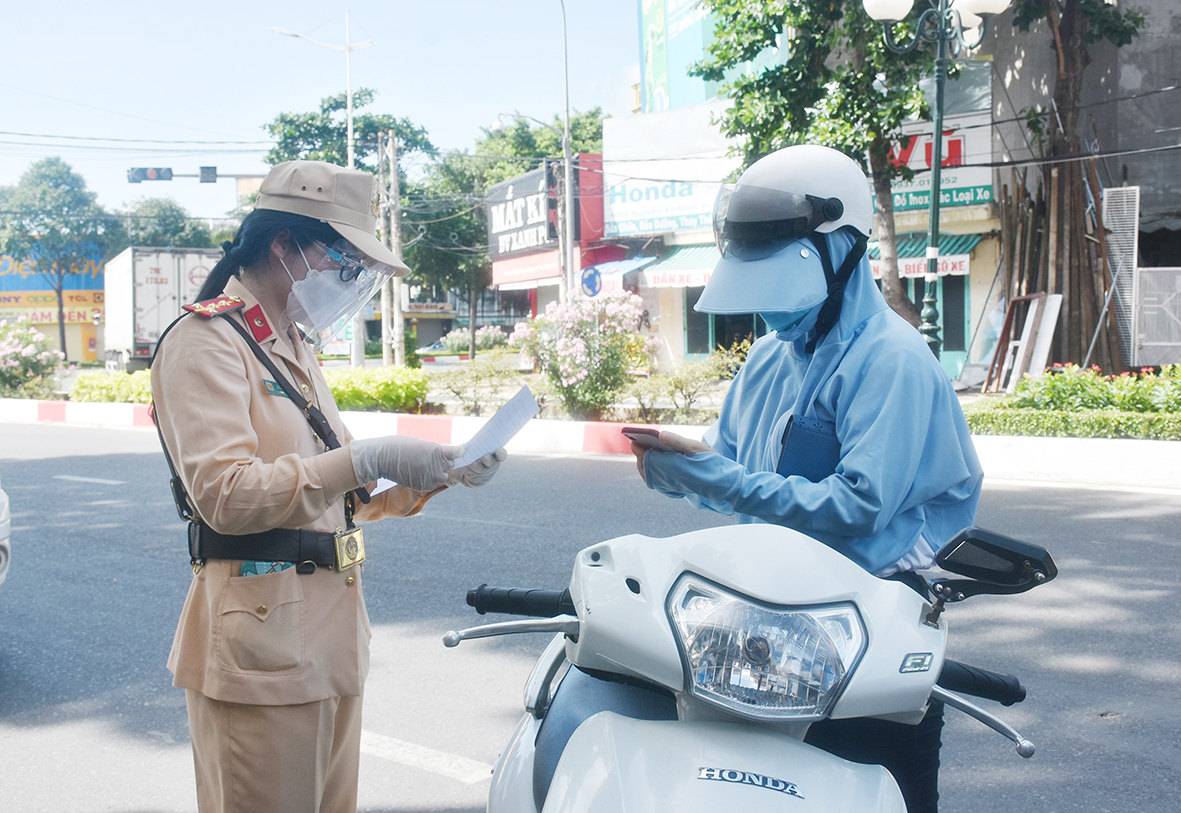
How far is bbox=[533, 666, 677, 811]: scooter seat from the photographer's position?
1.47m

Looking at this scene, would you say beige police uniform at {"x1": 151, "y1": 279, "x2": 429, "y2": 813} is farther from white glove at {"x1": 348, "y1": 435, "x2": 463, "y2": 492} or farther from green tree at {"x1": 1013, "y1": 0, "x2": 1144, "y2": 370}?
green tree at {"x1": 1013, "y1": 0, "x2": 1144, "y2": 370}

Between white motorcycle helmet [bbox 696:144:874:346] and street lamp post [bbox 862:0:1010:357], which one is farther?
street lamp post [bbox 862:0:1010:357]

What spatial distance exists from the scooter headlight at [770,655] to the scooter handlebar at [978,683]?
1.13ft

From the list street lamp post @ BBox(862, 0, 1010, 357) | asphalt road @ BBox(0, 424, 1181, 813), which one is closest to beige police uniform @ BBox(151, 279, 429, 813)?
asphalt road @ BBox(0, 424, 1181, 813)

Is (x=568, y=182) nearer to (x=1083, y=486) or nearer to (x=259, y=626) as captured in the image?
(x=1083, y=486)

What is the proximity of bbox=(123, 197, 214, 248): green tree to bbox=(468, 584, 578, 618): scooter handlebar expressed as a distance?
179 feet

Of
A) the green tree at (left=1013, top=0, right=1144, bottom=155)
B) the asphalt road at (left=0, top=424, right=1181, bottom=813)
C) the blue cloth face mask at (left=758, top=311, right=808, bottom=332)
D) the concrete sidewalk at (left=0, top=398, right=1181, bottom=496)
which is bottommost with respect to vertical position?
the asphalt road at (left=0, top=424, right=1181, bottom=813)

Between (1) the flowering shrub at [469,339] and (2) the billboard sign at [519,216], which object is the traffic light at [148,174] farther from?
(1) the flowering shrub at [469,339]

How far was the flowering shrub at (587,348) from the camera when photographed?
42.2ft

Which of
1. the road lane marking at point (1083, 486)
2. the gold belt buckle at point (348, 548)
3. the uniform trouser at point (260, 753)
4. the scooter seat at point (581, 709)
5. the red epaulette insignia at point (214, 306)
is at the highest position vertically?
the red epaulette insignia at point (214, 306)

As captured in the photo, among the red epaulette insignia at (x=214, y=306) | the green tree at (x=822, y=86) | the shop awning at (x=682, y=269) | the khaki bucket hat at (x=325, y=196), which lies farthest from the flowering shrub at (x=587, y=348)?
the red epaulette insignia at (x=214, y=306)

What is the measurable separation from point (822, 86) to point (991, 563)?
43.7 feet

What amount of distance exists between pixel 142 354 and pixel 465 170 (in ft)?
65.1

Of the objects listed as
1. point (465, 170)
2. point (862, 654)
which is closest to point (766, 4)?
point (862, 654)
